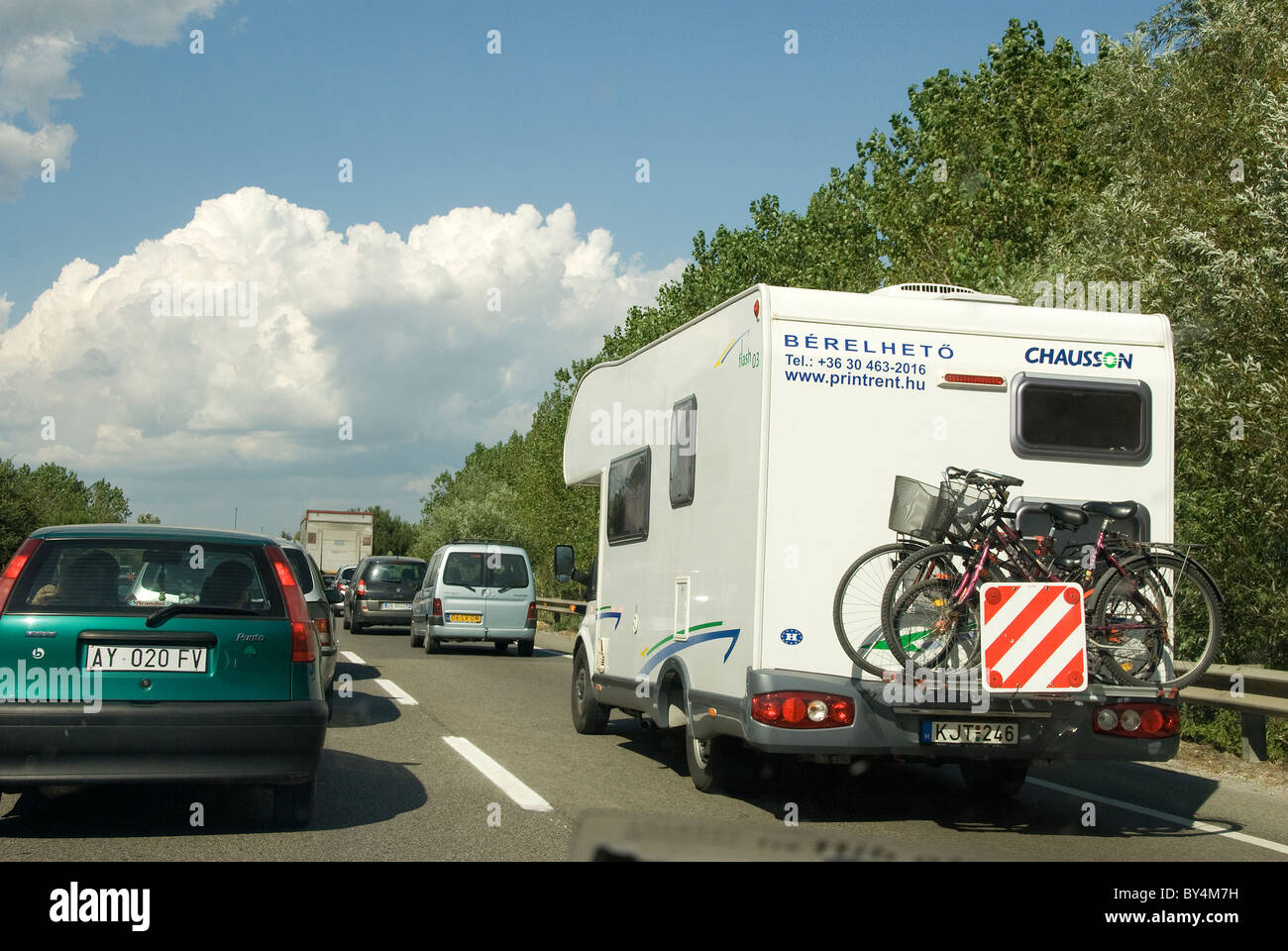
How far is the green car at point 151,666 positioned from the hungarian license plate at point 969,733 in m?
3.36

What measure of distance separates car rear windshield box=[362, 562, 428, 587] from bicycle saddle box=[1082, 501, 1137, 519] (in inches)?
→ 941

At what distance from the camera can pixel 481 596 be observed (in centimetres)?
2320

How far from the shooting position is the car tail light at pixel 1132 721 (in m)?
A: 7.66

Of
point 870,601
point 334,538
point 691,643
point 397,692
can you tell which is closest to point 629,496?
point 691,643

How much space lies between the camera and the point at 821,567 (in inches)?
298

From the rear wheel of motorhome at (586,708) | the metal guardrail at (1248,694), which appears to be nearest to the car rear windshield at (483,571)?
the rear wheel of motorhome at (586,708)

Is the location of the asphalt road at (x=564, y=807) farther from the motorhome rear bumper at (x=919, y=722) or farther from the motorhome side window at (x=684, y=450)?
the motorhome side window at (x=684, y=450)

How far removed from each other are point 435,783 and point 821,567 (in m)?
3.25

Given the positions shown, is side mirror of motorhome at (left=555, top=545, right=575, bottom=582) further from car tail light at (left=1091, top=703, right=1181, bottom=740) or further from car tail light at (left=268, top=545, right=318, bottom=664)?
car tail light at (left=1091, top=703, right=1181, bottom=740)

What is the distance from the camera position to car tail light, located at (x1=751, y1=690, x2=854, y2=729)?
24.0 feet

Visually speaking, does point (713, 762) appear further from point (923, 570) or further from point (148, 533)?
point (148, 533)

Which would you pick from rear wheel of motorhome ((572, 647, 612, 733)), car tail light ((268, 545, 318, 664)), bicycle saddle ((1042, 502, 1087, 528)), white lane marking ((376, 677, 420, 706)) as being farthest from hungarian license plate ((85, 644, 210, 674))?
white lane marking ((376, 677, 420, 706))
